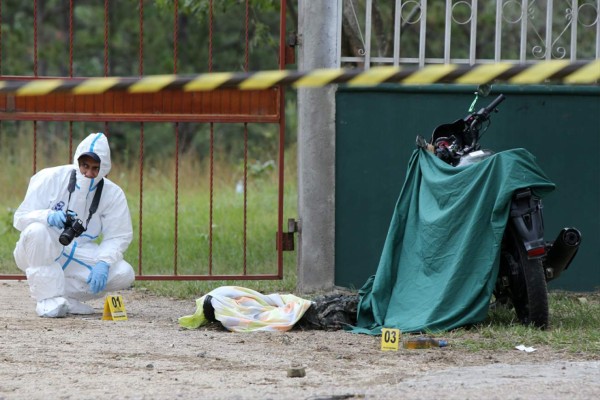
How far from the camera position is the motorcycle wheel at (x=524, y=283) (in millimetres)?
6301

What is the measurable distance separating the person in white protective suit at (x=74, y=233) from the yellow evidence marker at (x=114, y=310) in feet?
0.68

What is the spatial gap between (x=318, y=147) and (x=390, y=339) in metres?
2.41

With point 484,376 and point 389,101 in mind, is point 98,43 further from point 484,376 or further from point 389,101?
point 484,376

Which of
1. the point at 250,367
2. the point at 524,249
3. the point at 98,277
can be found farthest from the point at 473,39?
the point at 250,367

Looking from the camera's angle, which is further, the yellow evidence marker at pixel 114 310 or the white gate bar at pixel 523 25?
the white gate bar at pixel 523 25

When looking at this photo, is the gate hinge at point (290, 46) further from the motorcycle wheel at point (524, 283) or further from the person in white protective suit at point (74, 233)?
the motorcycle wheel at point (524, 283)

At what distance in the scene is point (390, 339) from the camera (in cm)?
598

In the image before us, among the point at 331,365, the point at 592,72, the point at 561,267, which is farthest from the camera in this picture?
the point at 561,267

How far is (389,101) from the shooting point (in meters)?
8.11

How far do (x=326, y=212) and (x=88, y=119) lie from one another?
1750 mm

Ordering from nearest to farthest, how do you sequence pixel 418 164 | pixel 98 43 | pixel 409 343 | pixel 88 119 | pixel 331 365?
pixel 331 365
pixel 409 343
pixel 418 164
pixel 88 119
pixel 98 43

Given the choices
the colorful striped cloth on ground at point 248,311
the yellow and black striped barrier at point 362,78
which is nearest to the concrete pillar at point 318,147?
the colorful striped cloth on ground at point 248,311

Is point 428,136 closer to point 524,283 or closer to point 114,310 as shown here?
point 524,283

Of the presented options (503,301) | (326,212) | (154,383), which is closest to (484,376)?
(154,383)
